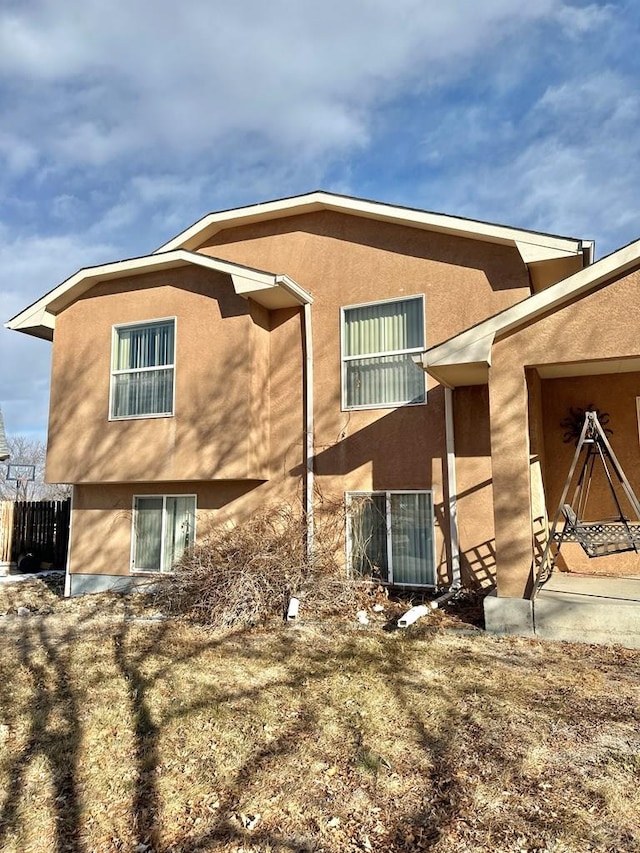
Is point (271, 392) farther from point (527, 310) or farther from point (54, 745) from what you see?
point (54, 745)

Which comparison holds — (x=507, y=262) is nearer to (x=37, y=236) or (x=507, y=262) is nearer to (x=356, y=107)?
(x=356, y=107)

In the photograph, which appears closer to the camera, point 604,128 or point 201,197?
point 201,197

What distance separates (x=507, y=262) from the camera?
31.0ft

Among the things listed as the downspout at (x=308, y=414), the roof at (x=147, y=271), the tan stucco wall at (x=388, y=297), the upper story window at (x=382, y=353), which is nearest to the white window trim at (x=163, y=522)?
the downspout at (x=308, y=414)

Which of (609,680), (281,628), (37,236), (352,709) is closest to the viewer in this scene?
(352,709)

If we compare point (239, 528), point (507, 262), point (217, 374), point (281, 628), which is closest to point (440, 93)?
point (507, 262)

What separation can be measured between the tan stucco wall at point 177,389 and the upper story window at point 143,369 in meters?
0.17

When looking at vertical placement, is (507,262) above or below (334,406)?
above

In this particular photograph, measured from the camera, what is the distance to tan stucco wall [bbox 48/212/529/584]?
9.58 metres

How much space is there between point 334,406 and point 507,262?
3770 mm

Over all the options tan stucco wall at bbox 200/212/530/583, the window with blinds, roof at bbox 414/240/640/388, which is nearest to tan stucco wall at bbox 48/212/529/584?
tan stucco wall at bbox 200/212/530/583

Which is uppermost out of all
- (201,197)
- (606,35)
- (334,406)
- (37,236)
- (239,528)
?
(37,236)

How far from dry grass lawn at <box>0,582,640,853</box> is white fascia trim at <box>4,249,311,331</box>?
5999 millimetres

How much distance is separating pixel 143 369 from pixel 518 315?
23.4 ft
